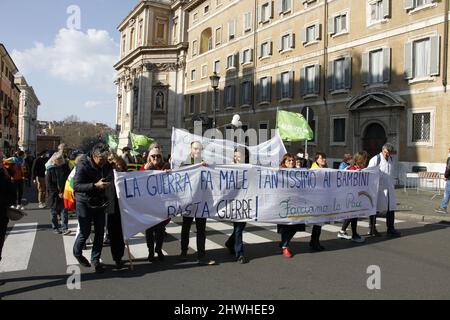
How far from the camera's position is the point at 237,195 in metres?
7.56

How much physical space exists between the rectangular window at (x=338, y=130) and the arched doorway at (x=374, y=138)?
1.89m

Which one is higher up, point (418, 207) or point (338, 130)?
point (338, 130)

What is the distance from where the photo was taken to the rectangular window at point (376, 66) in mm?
25478

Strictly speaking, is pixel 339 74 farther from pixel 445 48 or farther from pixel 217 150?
pixel 217 150

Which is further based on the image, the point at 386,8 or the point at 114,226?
the point at 386,8

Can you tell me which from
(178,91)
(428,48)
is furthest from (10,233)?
(178,91)

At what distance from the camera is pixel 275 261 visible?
7098mm

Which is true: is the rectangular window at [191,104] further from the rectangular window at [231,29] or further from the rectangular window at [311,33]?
the rectangular window at [311,33]

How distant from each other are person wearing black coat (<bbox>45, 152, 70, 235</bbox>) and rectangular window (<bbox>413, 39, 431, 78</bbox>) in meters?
19.5

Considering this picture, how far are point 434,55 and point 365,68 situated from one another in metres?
4.85

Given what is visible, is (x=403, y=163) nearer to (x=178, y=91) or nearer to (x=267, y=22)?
(x=267, y=22)

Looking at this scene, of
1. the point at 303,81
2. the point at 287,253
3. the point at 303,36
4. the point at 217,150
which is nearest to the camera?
the point at 287,253

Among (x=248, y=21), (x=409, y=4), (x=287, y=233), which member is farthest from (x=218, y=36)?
(x=287, y=233)
